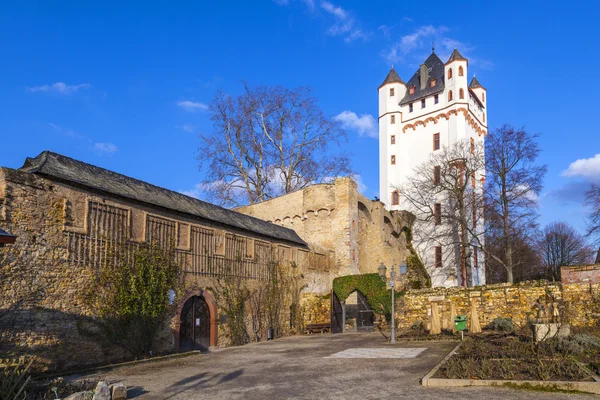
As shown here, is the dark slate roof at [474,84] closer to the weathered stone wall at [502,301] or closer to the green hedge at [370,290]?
the green hedge at [370,290]

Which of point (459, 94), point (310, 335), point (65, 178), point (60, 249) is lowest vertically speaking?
point (310, 335)

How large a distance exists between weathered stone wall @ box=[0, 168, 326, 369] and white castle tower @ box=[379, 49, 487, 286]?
88.3 feet

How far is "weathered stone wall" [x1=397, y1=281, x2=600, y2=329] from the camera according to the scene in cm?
1761

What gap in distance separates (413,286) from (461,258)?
3823mm

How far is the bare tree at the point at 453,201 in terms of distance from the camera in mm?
31375

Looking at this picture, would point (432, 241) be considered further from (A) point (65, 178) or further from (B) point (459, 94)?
(A) point (65, 178)

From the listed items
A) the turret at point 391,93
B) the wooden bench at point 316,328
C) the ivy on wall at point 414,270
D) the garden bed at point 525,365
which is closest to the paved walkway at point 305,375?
the garden bed at point 525,365

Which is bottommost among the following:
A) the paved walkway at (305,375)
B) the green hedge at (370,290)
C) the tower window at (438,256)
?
the paved walkway at (305,375)

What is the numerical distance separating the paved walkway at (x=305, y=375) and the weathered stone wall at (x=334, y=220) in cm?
1034

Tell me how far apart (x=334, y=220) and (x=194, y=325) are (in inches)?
469

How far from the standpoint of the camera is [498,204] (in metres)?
29.6

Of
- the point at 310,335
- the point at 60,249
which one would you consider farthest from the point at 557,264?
the point at 60,249

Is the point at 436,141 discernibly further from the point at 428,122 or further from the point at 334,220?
the point at 334,220

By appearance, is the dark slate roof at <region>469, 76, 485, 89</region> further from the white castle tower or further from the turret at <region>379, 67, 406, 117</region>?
the turret at <region>379, 67, 406, 117</region>
